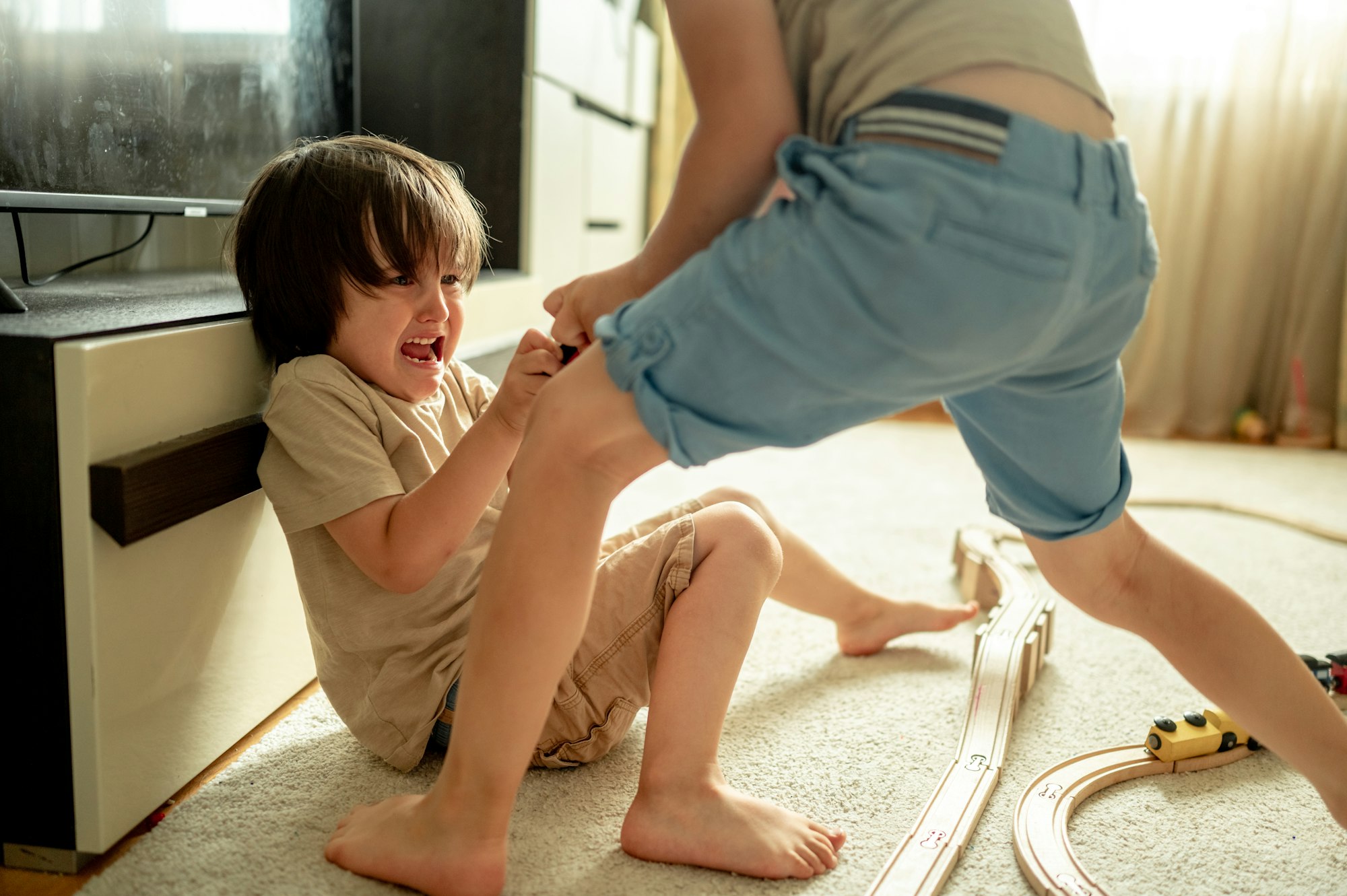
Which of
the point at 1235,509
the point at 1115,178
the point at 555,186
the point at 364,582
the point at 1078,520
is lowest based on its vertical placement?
the point at 1235,509

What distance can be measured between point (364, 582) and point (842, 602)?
0.51 m

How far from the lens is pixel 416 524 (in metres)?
0.78

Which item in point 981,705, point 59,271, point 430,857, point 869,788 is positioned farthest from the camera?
point 59,271

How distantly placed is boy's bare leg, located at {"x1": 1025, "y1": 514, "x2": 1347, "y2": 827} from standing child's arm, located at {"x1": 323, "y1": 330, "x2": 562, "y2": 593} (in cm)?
42

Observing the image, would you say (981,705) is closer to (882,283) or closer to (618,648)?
(618,648)

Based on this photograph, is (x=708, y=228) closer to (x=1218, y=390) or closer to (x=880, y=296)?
(x=880, y=296)

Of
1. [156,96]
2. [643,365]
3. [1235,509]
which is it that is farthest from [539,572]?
[1235,509]

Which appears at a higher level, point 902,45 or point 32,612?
point 902,45

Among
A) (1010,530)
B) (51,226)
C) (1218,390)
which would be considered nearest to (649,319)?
(51,226)

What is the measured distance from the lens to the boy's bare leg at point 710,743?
2.45ft

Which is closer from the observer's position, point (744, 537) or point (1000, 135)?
point (1000, 135)

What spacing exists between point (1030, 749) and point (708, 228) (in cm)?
61

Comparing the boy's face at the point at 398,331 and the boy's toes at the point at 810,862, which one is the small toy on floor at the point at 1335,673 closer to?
the boy's toes at the point at 810,862

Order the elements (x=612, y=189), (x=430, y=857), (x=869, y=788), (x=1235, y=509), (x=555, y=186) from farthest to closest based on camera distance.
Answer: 1. (x=612, y=189)
2. (x=555, y=186)
3. (x=1235, y=509)
4. (x=869, y=788)
5. (x=430, y=857)
